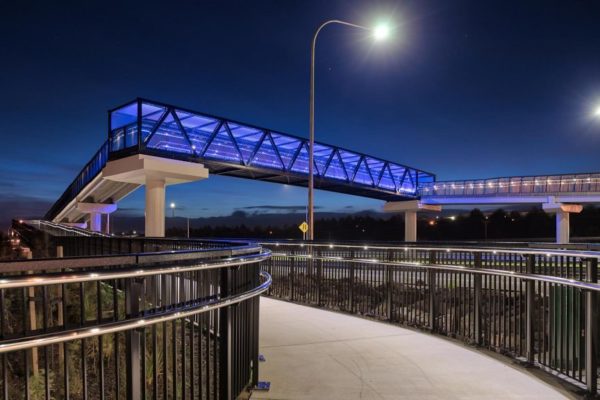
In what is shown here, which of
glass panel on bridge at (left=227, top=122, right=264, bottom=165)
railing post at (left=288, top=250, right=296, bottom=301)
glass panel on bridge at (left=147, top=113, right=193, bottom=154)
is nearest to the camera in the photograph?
railing post at (left=288, top=250, right=296, bottom=301)

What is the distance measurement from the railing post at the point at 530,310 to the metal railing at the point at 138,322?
337 cm

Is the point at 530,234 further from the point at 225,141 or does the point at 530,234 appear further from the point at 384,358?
the point at 384,358

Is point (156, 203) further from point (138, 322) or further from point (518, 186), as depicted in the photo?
point (518, 186)

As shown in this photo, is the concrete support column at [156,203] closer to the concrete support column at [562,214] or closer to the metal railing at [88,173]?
the metal railing at [88,173]

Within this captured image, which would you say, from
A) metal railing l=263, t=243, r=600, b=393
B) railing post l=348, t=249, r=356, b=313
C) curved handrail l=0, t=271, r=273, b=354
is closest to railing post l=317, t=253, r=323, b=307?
metal railing l=263, t=243, r=600, b=393

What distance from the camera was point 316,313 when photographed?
1033 centimetres

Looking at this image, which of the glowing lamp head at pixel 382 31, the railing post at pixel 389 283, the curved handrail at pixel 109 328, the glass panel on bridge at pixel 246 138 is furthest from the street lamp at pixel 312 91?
the glass panel on bridge at pixel 246 138

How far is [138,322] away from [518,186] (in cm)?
6849

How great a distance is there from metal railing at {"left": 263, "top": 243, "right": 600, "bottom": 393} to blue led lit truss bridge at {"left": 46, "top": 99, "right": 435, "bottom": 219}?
26026 mm

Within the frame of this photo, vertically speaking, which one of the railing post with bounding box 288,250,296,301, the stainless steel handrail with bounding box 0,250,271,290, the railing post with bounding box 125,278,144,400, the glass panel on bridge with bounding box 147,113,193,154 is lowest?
the railing post with bounding box 288,250,296,301

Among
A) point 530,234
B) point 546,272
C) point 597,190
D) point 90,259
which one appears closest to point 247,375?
point 90,259

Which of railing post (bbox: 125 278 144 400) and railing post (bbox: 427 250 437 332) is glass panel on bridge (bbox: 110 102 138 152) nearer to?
railing post (bbox: 427 250 437 332)

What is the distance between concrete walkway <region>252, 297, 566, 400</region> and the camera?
5312mm

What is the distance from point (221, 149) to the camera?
41125 millimetres
